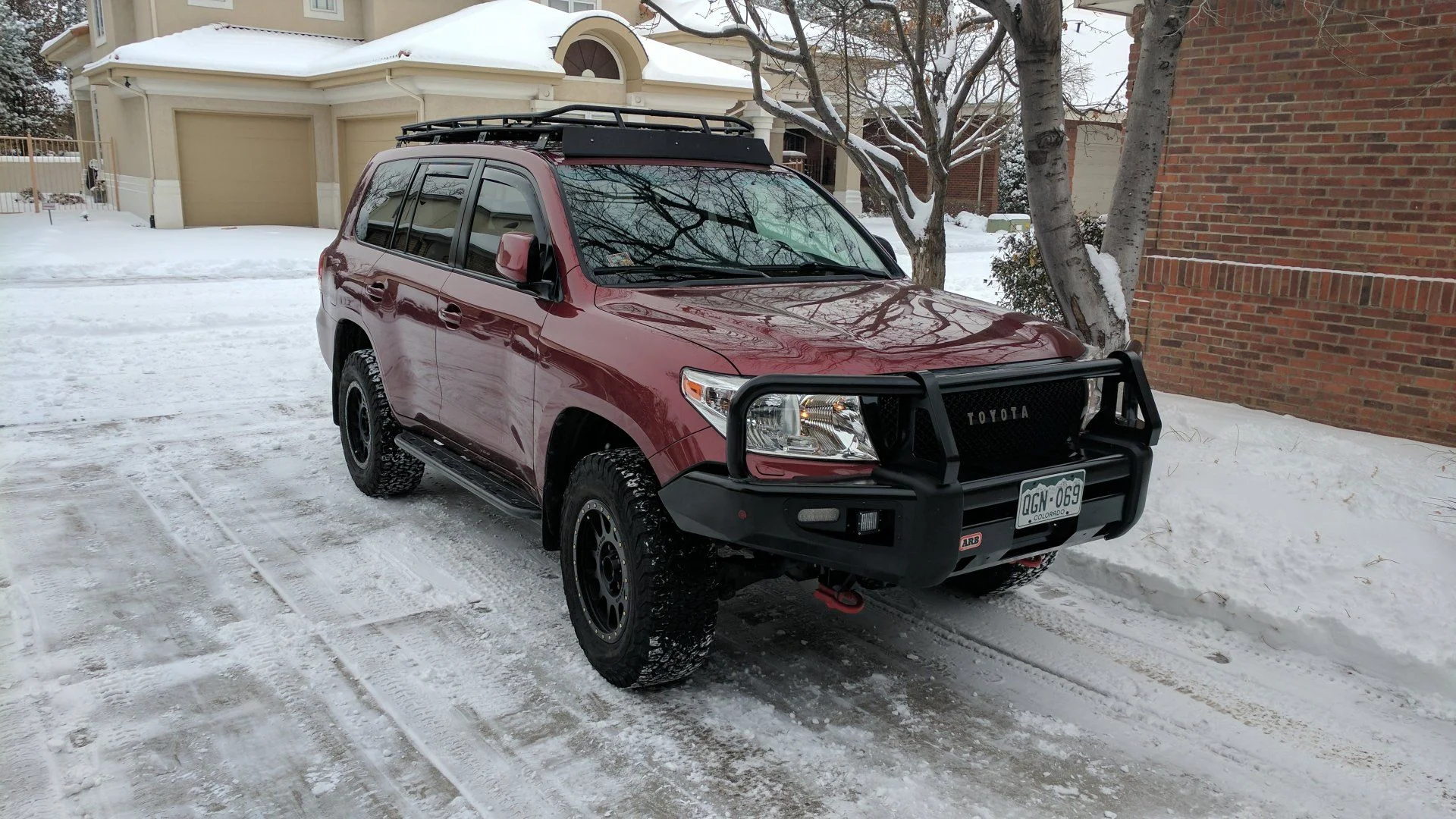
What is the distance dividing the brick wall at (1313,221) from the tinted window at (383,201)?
5.67 m

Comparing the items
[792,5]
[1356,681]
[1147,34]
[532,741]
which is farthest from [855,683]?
[792,5]

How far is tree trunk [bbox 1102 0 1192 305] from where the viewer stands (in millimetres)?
6125

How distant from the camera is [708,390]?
141 inches

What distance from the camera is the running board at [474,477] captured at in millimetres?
4746

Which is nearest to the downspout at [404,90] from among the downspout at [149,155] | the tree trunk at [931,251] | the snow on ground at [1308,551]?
the downspout at [149,155]

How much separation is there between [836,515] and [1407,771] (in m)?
2.13

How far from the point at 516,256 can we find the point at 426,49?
61.6ft

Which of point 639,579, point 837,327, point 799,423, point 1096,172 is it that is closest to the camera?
point 799,423

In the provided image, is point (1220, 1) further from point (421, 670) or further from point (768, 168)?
point (421, 670)

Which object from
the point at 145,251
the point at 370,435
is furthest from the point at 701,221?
the point at 145,251

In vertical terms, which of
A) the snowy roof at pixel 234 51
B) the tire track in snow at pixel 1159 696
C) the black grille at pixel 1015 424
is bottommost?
the tire track in snow at pixel 1159 696

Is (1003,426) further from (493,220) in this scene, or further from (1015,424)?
(493,220)

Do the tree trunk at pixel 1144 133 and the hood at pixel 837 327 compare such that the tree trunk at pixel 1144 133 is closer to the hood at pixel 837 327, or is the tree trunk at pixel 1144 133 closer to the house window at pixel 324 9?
the hood at pixel 837 327

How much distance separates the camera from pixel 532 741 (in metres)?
3.71
